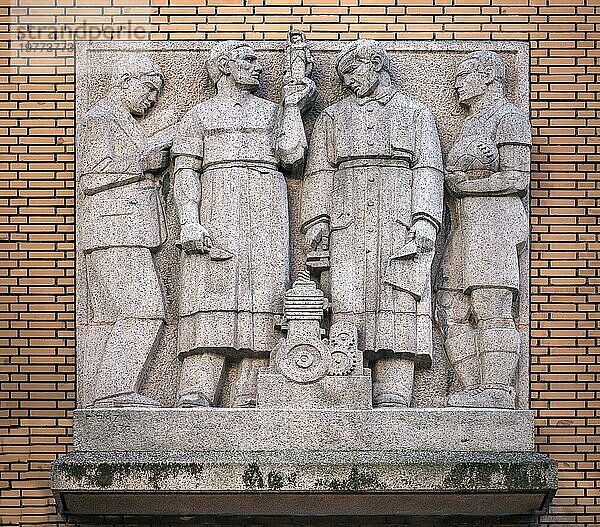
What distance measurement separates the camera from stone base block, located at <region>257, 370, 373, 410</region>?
474 inches

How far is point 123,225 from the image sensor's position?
12484mm

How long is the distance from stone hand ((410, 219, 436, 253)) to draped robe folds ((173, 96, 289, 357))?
945 millimetres

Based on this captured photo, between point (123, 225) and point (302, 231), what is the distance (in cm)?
131

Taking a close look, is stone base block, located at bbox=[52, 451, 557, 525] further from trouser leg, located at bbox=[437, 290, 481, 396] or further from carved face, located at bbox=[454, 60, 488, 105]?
carved face, located at bbox=[454, 60, 488, 105]

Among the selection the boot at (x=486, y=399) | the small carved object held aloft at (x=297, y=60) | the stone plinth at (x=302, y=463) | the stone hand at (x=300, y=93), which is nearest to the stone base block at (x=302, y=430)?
the stone plinth at (x=302, y=463)

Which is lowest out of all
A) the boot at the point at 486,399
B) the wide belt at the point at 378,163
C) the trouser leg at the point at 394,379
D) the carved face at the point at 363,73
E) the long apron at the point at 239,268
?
the boot at the point at 486,399

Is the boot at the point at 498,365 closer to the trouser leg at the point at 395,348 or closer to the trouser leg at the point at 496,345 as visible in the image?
the trouser leg at the point at 496,345

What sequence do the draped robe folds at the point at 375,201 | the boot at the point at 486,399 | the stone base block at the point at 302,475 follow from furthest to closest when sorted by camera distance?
the draped robe folds at the point at 375,201 < the boot at the point at 486,399 < the stone base block at the point at 302,475

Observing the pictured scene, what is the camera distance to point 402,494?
1191 cm

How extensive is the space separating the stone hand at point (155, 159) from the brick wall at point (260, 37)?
59 cm

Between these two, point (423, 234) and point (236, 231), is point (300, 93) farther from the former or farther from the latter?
point (423, 234)

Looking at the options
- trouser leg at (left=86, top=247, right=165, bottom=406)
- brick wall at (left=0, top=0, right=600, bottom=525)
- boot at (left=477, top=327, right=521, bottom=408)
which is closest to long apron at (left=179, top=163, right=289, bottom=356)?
trouser leg at (left=86, top=247, right=165, bottom=406)

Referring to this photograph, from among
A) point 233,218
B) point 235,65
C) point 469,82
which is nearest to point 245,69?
point 235,65

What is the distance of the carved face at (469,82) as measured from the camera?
12695mm
